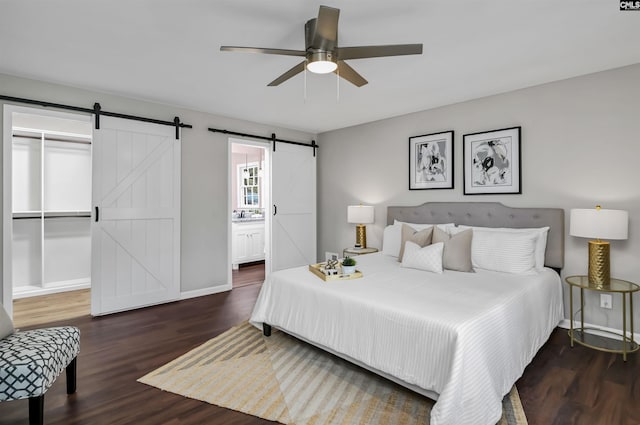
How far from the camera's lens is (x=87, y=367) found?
2.64m

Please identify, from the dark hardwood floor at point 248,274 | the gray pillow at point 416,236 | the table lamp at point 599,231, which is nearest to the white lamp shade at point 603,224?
the table lamp at point 599,231

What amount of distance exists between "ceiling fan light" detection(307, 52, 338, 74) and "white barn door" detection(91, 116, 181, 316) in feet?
9.12

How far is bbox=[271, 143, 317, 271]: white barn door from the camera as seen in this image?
548cm

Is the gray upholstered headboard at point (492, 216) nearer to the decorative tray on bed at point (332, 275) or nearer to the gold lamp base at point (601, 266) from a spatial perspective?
the gold lamp base at point (601, 266)

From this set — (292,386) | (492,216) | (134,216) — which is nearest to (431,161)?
(492,216)

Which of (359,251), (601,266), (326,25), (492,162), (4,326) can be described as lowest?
(4,326)

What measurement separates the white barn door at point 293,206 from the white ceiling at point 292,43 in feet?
5.58

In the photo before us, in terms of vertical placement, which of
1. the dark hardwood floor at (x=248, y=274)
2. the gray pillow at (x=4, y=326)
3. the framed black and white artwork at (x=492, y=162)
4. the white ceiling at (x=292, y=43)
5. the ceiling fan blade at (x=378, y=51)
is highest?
the white ceiling at (x=292, y=43)

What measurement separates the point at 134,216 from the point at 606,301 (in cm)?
508

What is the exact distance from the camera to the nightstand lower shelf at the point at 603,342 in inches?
112

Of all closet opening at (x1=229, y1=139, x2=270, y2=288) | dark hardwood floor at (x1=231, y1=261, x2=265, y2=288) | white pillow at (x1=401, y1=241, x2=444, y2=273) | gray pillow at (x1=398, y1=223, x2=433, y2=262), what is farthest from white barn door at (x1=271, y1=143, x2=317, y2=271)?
white pillow at (x1=401, y1=241, x2=444, y2=273)

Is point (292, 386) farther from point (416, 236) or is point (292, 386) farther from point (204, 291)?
point (204, 291)

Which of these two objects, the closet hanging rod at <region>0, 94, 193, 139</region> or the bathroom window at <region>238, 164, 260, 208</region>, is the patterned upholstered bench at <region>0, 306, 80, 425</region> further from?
the bathroom window at <region>238, 164, 260, 208</region>

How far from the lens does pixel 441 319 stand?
6.55 ft
